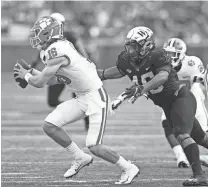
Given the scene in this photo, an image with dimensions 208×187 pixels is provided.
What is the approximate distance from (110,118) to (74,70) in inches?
254

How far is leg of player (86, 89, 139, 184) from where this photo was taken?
572 cm

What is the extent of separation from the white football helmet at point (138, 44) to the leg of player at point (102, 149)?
1.88 feet

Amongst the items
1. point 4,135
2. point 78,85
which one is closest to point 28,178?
point 78,85

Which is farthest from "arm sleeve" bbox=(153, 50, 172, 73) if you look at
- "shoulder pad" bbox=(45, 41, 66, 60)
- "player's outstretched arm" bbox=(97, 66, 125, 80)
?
"shoulder pad" bbox=(45, 41, 66, 60)

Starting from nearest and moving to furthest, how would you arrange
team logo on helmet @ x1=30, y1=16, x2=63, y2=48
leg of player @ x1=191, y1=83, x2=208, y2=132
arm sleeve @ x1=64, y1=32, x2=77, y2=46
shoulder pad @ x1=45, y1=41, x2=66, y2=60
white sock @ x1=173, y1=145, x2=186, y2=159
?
shoulder pad @ x1=45, y1=41, x2=66, y2=60
team logo on helmet @ x1=30, y1=16, x2=63, y2=48
white sock @ x1=173, y1=145, x2=186, y2=159
leg of player @ x1=191, y1=83, x2=208, y2=132
arm sleeve @ x1=64, y1=32, x2=77, y2=46

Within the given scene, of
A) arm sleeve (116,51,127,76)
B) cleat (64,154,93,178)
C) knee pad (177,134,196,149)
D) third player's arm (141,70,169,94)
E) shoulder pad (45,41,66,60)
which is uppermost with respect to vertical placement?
shoulder pad (45,41,66,60)

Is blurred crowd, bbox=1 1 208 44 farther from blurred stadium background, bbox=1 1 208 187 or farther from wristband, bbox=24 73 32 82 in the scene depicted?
wristband, bbox=24 73 32 82

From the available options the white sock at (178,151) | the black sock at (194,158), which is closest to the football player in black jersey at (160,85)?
the black sock at (194,158)

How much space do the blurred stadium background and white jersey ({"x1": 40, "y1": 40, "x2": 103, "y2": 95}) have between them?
2.76 ft

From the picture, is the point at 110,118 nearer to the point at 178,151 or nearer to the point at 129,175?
the point at 178,151

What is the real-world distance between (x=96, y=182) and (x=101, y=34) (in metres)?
16.8

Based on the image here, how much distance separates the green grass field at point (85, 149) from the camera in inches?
233

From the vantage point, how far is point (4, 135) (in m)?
9.55

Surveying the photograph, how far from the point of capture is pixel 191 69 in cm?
710
